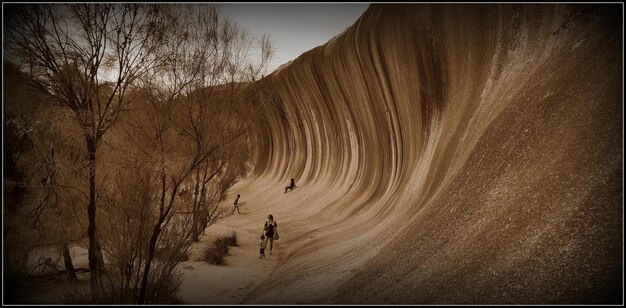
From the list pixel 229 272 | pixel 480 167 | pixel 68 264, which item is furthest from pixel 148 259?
pixel 480 167

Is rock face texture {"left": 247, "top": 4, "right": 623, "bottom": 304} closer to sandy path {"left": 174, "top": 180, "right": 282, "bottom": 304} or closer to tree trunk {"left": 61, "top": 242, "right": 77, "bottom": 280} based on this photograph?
sandy path {"left": 174, "top": 180, "right": 282, "bottom": 304}

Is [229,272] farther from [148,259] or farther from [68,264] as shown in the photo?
[148,259]

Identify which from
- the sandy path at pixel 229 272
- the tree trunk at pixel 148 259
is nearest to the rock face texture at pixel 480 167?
the sandy path at pixel 229 272

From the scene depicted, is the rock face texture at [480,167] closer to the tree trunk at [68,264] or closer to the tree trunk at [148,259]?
the tree trunk at [148,259]

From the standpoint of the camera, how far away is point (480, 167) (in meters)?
5.42

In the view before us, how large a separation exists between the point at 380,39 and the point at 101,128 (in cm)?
728

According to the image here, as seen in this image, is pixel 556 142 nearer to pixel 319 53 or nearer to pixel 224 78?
pixel 224 78

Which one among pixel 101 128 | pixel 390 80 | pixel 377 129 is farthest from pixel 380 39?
pixel 101 128

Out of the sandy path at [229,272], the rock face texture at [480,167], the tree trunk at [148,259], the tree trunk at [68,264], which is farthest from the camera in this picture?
the tree trunk at [68,264]

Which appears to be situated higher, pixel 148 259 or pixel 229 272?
pixel 148 259

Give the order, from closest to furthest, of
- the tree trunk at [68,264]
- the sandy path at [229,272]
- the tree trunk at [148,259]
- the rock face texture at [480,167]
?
the rock face texture at [480,167]
the tree trunk at [148,259]
the sandy path at [229,272]
the tree trunk at [68,264]

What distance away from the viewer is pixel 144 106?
8.59 meters

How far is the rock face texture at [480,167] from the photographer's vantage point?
11.4ft

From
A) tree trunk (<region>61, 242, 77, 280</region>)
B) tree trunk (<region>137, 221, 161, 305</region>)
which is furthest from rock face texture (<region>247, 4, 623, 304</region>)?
tree trunk (<region>61, 242, 77, 280</region>)
